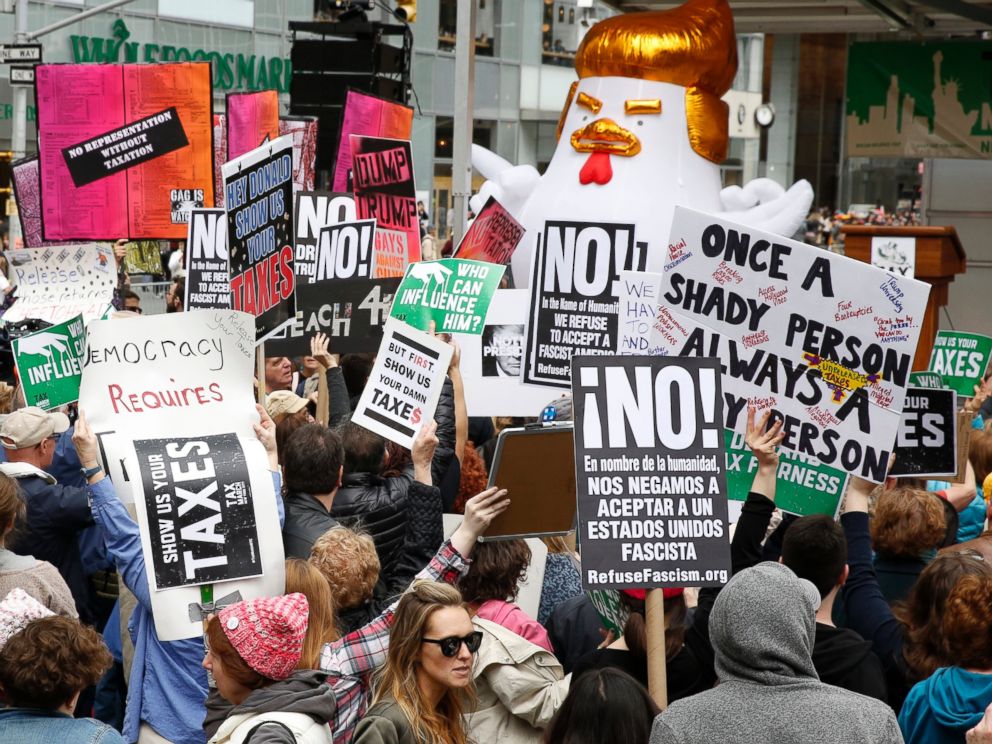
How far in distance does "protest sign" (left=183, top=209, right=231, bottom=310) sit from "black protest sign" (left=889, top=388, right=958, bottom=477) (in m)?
3.69

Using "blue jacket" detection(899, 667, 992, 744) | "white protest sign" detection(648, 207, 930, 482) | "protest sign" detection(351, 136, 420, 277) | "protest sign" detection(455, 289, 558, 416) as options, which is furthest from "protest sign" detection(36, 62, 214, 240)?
"blue jacket" detection(899, 667, 992, 744)

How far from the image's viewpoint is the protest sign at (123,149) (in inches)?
419

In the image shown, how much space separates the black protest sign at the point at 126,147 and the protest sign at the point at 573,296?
4.96m

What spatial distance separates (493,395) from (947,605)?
4592mm

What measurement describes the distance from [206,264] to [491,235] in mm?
1758

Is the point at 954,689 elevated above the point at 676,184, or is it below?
below

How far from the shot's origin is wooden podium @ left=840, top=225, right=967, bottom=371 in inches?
444

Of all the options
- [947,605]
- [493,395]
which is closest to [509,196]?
[493,395]

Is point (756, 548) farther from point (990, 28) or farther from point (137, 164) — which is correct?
point (990, 28)

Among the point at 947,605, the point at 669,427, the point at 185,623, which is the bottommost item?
the point at 185,623

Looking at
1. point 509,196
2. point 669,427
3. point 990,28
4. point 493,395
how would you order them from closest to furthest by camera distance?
point 669,427 → point 493,395 → point 509,196 → point 990,28

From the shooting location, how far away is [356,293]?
7.31 m

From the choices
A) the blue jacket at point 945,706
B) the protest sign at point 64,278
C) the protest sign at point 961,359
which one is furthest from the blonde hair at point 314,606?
the protest sign at point 64,278

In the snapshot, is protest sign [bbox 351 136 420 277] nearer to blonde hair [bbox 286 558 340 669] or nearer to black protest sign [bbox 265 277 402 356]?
black protest sign [bbox 265 277 402 356]
